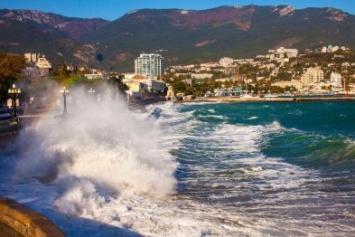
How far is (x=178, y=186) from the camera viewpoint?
13.8 meters

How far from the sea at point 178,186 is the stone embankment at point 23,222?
66.7 inches

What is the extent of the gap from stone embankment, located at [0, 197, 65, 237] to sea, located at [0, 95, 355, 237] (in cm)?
169

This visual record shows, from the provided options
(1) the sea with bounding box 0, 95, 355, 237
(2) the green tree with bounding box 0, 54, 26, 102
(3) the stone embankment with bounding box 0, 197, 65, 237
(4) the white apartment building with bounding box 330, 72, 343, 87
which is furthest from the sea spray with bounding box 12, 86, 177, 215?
(4) the white apartment building with bounding box 330, 72, 343, 87

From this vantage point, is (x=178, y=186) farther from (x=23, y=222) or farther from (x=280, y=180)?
(x=23, y=222)

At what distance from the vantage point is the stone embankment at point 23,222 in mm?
6320

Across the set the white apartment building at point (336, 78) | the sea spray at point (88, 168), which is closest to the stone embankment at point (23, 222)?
the sea spray at point (88, 168)

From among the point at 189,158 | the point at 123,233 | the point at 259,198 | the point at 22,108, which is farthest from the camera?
the point at 22,108

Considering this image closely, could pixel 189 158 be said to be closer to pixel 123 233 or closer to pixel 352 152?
pixel 352 152

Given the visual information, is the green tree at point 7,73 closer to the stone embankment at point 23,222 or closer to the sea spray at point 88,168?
the sea spray at point 88,168

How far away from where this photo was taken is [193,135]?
30234mm

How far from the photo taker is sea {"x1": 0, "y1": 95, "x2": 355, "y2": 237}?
9.69 m

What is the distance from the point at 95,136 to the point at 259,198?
9259mm

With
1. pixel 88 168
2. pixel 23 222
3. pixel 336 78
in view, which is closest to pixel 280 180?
pixel 88 168

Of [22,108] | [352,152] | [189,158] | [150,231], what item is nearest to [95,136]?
[189,158]
